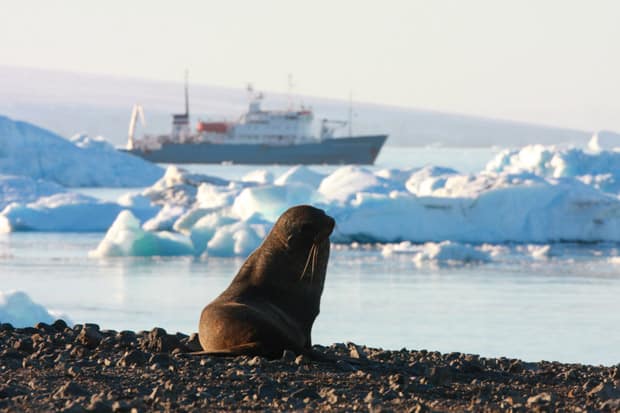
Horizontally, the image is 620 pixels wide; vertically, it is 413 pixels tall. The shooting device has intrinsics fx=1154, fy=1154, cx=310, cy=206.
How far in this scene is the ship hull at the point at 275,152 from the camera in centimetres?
8406

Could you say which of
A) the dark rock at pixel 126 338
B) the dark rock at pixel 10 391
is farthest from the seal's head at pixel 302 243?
the dark rock at pixel 10 391

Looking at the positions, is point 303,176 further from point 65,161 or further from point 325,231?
point 325,231

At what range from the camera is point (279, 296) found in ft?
17.2

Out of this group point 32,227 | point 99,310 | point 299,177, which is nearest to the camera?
point 99,310

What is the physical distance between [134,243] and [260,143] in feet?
207

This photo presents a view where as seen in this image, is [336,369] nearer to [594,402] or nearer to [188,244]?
[594,402]

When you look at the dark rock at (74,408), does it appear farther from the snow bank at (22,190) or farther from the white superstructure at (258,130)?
the white superstructure at (258,130)

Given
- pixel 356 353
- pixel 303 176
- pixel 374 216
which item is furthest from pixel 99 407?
pixel 303 176

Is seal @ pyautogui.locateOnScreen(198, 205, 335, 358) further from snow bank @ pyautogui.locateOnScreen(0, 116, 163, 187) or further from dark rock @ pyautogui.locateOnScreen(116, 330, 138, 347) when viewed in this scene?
snow bank @ pyautogui.locateOnScreen(0, 116, 163, 187)

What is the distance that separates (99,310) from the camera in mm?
12922

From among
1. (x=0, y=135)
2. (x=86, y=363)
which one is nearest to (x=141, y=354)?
(x=86, y=363)

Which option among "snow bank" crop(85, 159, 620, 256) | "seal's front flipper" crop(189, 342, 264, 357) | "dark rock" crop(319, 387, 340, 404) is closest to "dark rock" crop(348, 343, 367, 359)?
"seal's front flipper" crop(189, 342, 264, 357)

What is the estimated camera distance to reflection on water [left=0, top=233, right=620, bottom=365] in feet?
34.8

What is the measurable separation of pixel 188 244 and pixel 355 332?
11.0 metres
